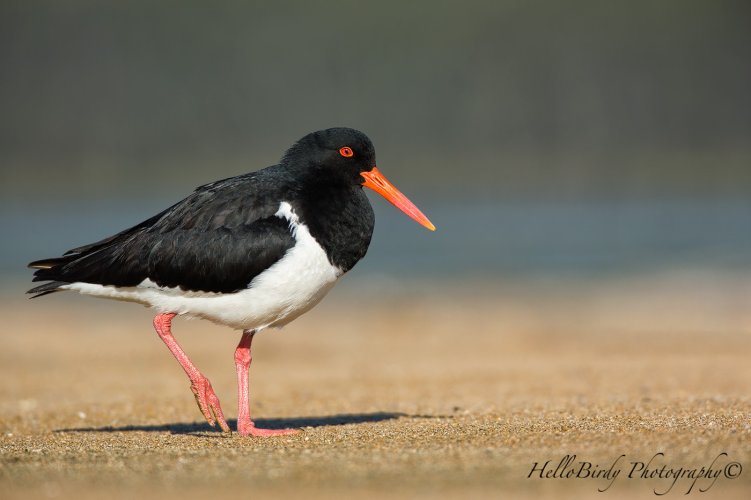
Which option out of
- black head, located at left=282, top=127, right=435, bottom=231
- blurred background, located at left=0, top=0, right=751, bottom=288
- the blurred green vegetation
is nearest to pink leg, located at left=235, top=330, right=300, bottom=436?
black head, located at left=282, top=127, right=435, bottom=231

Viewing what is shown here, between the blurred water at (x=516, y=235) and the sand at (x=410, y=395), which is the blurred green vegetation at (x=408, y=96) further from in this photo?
the sand at (x=410, y=395)

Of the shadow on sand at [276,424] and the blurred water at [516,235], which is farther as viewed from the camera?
the blurred water at [516,235]

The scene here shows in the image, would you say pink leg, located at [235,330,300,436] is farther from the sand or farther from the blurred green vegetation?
the blurred green vegetation

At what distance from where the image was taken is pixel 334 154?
8.46 m

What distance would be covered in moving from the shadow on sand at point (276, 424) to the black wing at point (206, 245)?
4.56 feet

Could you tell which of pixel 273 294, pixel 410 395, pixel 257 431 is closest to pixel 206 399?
pixel 257 431

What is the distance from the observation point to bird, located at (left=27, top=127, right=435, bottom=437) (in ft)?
25.4

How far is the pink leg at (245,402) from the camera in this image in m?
7.95

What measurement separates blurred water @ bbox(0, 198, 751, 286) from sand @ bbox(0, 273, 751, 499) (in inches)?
158

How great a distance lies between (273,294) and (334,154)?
143 cm

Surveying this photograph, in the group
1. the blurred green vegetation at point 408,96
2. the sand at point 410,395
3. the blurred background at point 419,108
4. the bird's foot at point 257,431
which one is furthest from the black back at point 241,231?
the blurred green vegetation at point 408,96

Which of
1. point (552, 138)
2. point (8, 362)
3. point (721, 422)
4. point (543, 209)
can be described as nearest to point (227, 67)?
point (552, 138)

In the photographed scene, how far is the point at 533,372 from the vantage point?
1209 centimetres

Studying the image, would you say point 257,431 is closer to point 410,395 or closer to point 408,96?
point 410,395
